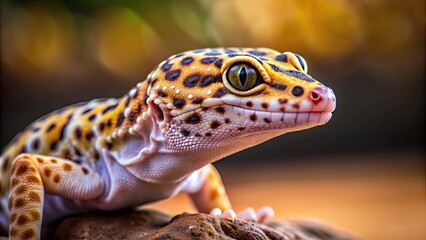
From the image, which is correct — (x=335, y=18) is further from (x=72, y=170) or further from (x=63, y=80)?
(x=72, y=170)

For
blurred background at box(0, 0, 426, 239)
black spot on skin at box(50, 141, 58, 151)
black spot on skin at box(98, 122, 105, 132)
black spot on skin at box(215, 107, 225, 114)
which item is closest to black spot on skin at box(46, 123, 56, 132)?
black spot on skin at box(50, 141, 58, 151)

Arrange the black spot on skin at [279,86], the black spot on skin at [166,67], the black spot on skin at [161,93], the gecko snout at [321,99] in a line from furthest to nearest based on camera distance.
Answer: the black spot on skin at [166,67] → the black spot on skin at [161,93] → the black spot on skin at [279,86] → the gecko snout at [321,99]

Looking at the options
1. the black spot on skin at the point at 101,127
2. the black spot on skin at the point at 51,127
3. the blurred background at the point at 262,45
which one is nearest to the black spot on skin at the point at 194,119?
the black spot on skin at the point at 101,127

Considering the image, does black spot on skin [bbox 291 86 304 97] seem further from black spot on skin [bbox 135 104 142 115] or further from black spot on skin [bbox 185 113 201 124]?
black spot on skin [bbox 135 104 142 115]

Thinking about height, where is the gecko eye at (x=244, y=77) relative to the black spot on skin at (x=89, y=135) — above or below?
above

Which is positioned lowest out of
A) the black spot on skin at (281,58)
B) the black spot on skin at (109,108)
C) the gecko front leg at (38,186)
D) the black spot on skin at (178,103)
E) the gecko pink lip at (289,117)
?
the gecko front leg at (38,186)

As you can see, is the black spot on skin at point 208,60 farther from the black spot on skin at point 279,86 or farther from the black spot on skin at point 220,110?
the black spot on skin at point 279,86

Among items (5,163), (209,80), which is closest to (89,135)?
(5,163)
